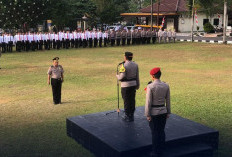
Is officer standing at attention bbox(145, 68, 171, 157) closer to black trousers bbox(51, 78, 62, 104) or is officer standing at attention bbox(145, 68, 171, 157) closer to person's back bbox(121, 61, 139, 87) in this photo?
person's back bbox(121, 61, 139, 87)

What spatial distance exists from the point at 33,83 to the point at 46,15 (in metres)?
33.3

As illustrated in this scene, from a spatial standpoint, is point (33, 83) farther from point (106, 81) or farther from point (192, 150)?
point (192, 150)

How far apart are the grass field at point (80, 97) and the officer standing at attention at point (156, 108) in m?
1.56

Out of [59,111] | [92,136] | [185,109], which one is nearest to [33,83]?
[59,111]

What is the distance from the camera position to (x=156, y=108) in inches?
237

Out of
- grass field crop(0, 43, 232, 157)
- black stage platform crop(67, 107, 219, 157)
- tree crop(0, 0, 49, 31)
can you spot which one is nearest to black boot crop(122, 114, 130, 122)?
black stage platform crop(67, 107, 219, 157)

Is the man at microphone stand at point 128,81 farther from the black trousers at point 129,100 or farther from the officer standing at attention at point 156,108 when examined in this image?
the officer standing at attention at point 156,108

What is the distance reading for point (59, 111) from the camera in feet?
32.7

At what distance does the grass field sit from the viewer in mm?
7531

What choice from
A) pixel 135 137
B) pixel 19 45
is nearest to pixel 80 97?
pixel 135 137

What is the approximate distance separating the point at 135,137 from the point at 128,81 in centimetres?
168

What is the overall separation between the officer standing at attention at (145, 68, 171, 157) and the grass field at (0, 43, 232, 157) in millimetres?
1555

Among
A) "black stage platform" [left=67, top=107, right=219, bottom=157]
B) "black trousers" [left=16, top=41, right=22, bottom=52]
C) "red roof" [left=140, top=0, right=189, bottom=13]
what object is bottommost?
"black stage platform" [left=67, top=107, right=219, bottom=157]

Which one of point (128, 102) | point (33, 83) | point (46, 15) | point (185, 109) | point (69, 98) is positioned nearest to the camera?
point (128, 102)
